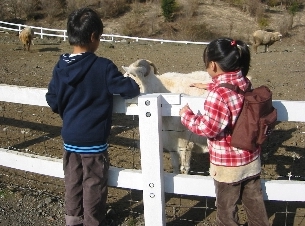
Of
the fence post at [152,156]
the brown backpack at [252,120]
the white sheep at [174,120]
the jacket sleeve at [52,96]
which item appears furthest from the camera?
the white sheep at [174,120]

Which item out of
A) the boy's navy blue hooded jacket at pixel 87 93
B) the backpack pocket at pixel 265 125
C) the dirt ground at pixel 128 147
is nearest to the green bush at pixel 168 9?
the dirt ground at pixel 128 147

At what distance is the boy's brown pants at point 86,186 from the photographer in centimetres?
341

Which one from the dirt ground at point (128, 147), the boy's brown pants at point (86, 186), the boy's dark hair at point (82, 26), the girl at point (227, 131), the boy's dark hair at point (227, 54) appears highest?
the boy's dark hair at point (82, 26)

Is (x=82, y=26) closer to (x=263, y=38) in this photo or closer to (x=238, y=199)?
(x=238, y=199)

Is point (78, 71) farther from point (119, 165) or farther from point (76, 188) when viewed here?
point (119, 165)

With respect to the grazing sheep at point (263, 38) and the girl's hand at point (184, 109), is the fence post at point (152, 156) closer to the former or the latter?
the girl's hand at point (184, 109)

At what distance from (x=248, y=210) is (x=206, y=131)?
2.84 ft

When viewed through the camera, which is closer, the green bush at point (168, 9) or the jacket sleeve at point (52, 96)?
the jacket sleeve at point (52, 96)

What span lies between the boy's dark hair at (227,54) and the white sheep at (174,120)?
168 cm

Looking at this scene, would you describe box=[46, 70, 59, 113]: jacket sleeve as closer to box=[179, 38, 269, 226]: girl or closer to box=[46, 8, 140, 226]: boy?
box=[46, 8, 140, 226]: boy

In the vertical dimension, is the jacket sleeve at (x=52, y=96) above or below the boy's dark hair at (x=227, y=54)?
below

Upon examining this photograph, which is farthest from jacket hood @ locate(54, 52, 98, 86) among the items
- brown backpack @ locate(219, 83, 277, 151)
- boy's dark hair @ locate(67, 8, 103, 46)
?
brown backpack @ locate(219, 83, 277, 151)

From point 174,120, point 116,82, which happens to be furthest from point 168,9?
point 116,82

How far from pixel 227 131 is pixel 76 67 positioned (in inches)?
48.8
